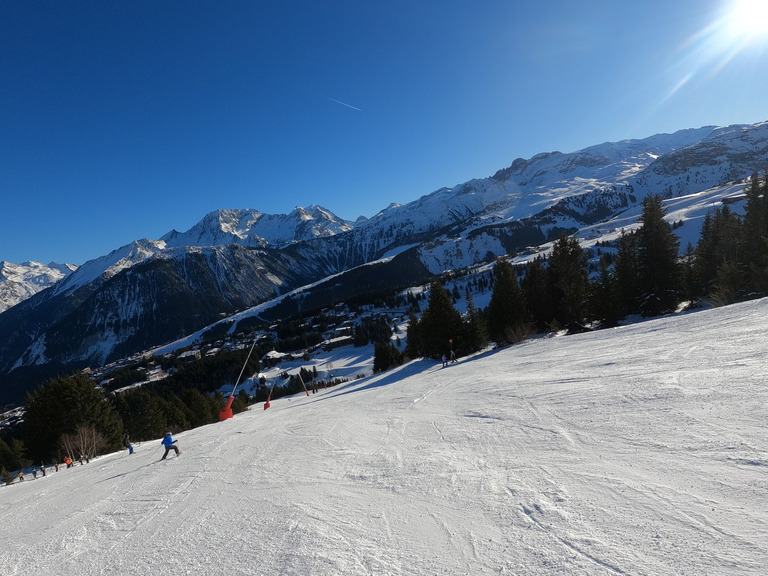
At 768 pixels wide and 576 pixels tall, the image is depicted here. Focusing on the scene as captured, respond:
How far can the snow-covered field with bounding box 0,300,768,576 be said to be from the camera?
12.6ft

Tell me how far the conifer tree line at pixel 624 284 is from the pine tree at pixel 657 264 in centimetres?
6

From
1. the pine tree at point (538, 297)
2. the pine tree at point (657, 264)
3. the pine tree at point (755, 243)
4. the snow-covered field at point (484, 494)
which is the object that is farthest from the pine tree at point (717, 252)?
the snow-covered field at point (484, 494)

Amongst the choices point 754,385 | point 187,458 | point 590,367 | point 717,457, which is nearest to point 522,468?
point 717,457

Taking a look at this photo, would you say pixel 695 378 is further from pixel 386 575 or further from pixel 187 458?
pixel 187 458

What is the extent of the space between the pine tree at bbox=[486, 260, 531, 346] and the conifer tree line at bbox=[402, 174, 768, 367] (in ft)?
0.29

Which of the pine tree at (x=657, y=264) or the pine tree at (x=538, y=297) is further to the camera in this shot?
the pine tree at (x=538, y=297)

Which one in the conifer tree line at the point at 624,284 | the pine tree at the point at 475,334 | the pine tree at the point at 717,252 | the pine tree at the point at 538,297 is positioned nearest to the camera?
the conifer tree line at the point at 624,284

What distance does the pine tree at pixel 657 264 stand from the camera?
93.6 feet

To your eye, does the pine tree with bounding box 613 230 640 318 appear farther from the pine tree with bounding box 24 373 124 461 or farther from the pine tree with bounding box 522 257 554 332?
the pine tree with bounding box 24 373 124 461

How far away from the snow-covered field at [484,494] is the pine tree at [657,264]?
20.3 metres

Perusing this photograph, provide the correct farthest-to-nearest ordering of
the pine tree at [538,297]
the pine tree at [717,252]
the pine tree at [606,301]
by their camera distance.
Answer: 1. the pine tree at [538,297]
2. the pine tree at [717,252]
3. the pine tree at [606,301]

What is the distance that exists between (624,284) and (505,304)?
1007 cm

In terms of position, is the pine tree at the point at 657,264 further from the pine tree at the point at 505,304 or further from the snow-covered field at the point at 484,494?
the snow-covered field at the point at 484,494

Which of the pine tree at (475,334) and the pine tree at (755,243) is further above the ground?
the pine tree at (755,243)
